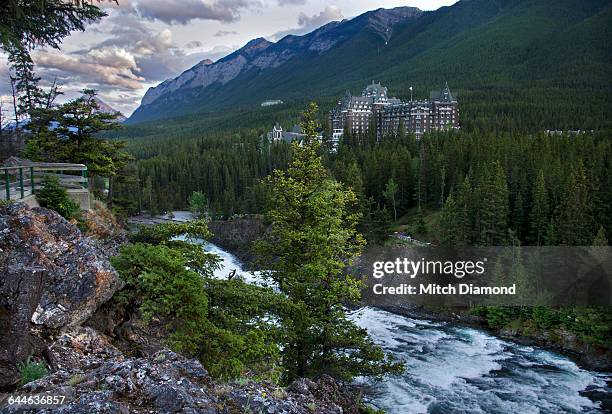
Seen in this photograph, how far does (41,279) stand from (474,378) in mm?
29141

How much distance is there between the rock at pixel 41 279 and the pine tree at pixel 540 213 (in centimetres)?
5550

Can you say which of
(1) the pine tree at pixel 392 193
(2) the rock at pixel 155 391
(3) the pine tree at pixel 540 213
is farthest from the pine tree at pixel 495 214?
(2) the rock at pixel 155 391

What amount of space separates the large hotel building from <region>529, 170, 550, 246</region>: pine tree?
76.4 metres

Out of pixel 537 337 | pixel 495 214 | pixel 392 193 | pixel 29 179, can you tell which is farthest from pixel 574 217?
pixel 29 179

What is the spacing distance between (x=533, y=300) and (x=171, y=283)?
4635cm

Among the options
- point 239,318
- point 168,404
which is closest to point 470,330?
point 239,318

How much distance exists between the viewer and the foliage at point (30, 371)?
7.03 metres

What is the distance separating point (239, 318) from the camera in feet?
38.6

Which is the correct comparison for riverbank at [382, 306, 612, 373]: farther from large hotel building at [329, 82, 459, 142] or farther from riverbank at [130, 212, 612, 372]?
large hotel building at [329, 82, 459, 142]

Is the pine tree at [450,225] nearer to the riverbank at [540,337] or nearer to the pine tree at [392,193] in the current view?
the riverbank at [540,337]

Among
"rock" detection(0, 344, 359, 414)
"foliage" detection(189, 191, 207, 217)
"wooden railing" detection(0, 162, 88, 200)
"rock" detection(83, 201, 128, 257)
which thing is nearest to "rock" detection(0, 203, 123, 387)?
"rock" detection(0, 344, 359, 414)

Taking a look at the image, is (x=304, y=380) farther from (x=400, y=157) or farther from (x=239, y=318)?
(x=400, y=157)

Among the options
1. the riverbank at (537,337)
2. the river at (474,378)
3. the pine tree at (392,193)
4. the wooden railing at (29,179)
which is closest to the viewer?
the wooden railing at (29,179)

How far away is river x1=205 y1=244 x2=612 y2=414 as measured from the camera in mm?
25719
